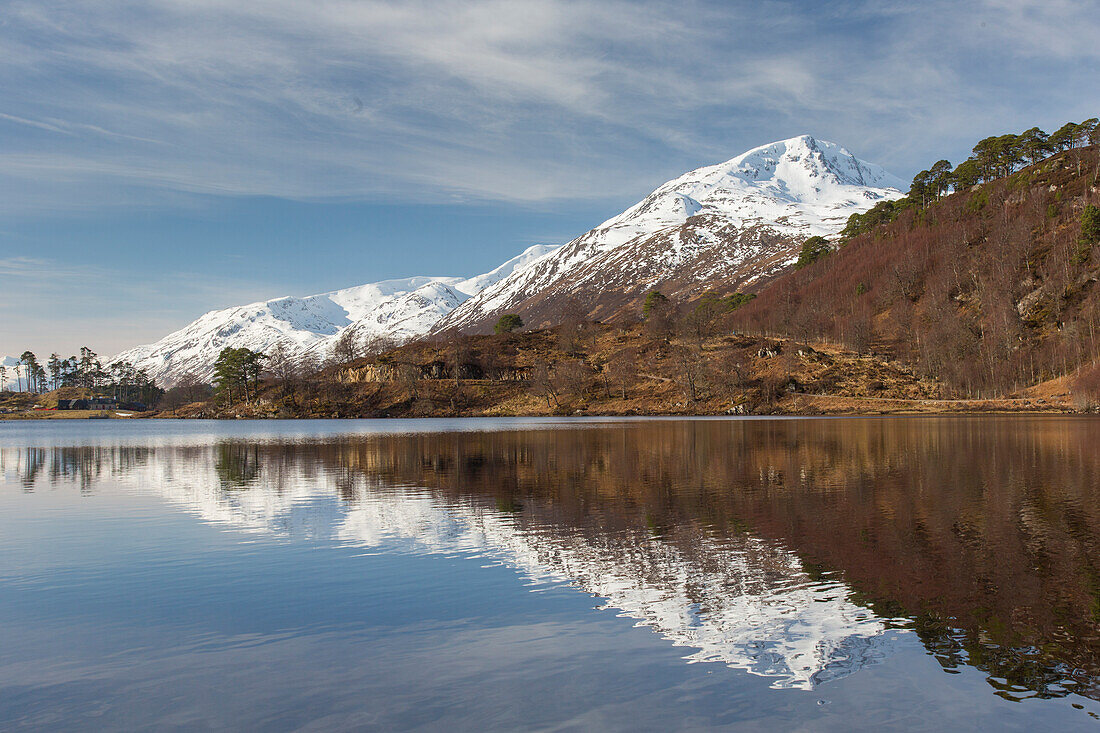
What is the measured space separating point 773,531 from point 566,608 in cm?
1028

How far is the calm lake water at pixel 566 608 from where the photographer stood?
36.2 feet

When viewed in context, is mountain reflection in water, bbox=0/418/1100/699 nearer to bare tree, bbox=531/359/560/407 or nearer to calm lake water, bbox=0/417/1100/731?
calm lake water, bbox=0/417/1100/731

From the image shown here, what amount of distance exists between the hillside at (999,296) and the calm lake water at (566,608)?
119m

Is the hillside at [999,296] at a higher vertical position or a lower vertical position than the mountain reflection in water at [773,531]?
higher

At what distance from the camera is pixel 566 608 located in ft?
52.7

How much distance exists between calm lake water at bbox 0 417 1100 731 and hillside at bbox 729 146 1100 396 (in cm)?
11898

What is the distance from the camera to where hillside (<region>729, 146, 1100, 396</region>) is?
137 meters

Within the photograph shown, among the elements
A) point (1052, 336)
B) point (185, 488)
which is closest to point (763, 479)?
point (185, 488)

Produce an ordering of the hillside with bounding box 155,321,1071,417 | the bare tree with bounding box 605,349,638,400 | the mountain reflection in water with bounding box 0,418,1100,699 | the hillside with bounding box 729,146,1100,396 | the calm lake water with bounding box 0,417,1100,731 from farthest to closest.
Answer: the bare tree with bounding box 605,349,638,400, the hillside with bounding box 155,321,1071,417, the hillside with bounding box 729,146,1100,396, the mountain reflection in water with bounding box 0,418,1100,699, the calm lake water with bounding box 0,417,1100,731

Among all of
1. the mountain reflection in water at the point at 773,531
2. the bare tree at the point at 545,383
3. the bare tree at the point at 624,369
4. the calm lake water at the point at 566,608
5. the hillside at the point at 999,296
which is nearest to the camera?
the calm lake water at the point at 566,608

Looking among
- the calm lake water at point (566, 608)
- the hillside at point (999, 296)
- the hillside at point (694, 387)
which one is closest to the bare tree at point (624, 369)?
the hillside at point (694, 387)

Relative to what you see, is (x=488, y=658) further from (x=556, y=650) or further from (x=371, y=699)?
(x=371, y=699)

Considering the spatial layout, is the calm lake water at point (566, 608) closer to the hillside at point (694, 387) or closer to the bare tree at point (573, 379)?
the hillside at point (694, 387)

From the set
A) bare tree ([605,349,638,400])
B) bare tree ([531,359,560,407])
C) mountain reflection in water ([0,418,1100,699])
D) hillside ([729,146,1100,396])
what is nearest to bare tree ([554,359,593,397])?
bare tree ([531,359,560,407])
